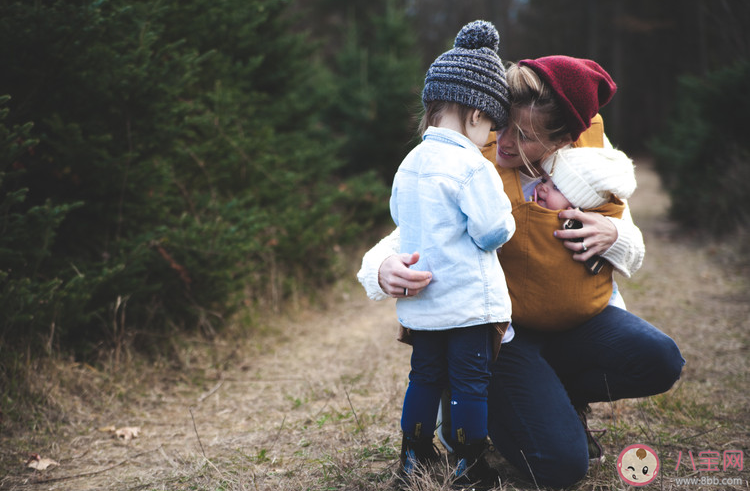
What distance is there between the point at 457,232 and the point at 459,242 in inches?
1.5

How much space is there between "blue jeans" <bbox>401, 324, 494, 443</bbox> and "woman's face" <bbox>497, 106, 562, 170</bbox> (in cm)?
68

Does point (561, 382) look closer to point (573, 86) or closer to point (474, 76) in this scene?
point (573, 86)

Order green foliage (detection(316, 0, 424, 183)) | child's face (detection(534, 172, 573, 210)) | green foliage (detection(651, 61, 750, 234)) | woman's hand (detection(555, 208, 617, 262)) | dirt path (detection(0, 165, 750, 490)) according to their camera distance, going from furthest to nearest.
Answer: green foliage (detection(316, 0, 424, 183)) → green foliage (detection(651, 61, 750, 234)) → dirt path (detection(0, 165, 750, 490)) → child's face (detection(534, 172, 573, 210)) → woman's hand (detection(555, 208, 617, 262))

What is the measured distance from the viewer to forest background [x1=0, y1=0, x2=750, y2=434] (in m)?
2.78

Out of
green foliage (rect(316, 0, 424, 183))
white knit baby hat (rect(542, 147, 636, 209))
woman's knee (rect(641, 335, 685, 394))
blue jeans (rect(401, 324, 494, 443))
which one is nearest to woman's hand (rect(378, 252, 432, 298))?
blue jeans (rect(401, 324, 494, 443))

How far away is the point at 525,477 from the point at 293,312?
297 cm

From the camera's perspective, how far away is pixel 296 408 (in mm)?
3109

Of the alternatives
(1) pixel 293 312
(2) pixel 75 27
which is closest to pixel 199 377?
(1) pixel 293 312

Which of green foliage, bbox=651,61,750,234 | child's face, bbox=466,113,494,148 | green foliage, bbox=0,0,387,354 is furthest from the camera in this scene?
green foliage, bbox=651,61,750,234

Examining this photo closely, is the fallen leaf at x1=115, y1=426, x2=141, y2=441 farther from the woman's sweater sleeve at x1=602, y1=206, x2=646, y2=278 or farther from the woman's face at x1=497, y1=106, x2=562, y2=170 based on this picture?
the woman's sweater sleeve at x1=602, y1=206, x2=646, y2=278

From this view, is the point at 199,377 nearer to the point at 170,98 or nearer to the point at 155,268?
the point at 155,268

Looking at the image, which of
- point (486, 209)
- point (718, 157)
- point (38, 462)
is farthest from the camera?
point (718, 157)

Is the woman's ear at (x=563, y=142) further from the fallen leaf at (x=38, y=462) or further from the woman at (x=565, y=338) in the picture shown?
the fallen leaf at (x=38, y=462)

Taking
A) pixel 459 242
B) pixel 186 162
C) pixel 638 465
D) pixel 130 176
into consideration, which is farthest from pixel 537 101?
pixel 186 162
